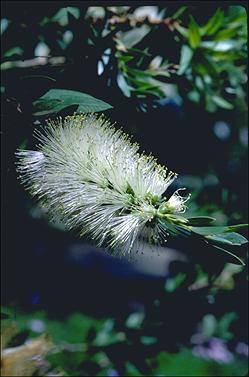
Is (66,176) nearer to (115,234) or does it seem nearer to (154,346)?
(115,234)

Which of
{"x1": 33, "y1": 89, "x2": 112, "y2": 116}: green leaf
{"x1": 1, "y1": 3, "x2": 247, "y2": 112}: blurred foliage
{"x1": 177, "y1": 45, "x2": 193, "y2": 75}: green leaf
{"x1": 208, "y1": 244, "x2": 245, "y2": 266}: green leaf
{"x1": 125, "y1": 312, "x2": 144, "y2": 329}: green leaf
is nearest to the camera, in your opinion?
{"x1": 208, "y1": 244, "x2": 245, "y2": 266}: green leaf

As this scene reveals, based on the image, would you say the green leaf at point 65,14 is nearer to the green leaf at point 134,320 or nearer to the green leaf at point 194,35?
the green leaf at point 194,35

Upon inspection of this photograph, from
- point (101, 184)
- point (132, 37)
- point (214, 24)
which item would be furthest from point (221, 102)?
point (101, 184)

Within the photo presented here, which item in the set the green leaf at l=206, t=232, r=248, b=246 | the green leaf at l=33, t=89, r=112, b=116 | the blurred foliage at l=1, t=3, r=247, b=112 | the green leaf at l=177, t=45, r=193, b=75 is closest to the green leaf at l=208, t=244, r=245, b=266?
the green leaf at l=206, t=232, r=248, b=246

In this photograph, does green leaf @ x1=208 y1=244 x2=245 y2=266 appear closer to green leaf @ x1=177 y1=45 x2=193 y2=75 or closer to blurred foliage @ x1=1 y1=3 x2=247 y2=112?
blurred foliage @ x1=1 y1=3 x2=247 y2=112

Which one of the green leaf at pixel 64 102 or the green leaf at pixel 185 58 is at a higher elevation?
the green leaf at pixel 185 58

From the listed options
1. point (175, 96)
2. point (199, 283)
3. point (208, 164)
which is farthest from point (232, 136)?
point (199, 283)

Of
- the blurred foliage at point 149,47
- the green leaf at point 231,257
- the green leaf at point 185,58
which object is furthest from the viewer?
the green leaf at point 185,58

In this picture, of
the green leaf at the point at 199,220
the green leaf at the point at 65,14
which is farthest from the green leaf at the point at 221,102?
the green leaf at the point at 199,220
